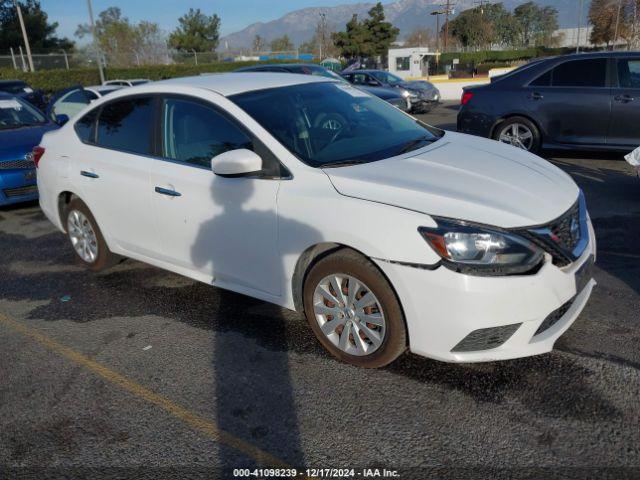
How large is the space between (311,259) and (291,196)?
395 millimetres

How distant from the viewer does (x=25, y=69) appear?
3509cm

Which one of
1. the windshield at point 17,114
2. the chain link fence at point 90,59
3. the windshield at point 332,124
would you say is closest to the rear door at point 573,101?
the windshield at point 332,124

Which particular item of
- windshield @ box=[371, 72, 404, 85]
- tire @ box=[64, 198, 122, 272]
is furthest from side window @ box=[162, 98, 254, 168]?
windshield @ box=[371, 72, 404, 85]

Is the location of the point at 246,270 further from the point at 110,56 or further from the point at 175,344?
the point at 110,56

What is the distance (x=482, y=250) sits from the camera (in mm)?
2762

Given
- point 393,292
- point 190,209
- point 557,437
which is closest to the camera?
point 557,437

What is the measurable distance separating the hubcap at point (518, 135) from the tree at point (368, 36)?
5315 cm

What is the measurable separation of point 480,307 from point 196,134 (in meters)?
2.32

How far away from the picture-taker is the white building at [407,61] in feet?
130

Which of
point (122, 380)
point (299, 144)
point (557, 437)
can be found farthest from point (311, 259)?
point (557, 437)

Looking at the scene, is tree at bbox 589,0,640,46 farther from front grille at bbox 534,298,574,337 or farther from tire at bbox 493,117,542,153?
front grille at bbox 534,298,574,337

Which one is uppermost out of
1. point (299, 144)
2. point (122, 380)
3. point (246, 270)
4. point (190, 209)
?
point (299, 144)

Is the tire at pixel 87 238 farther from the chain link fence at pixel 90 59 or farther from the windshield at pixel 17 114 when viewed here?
the chain link fence at pixel 90 59

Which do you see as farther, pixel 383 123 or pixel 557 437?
pixel 383 123
